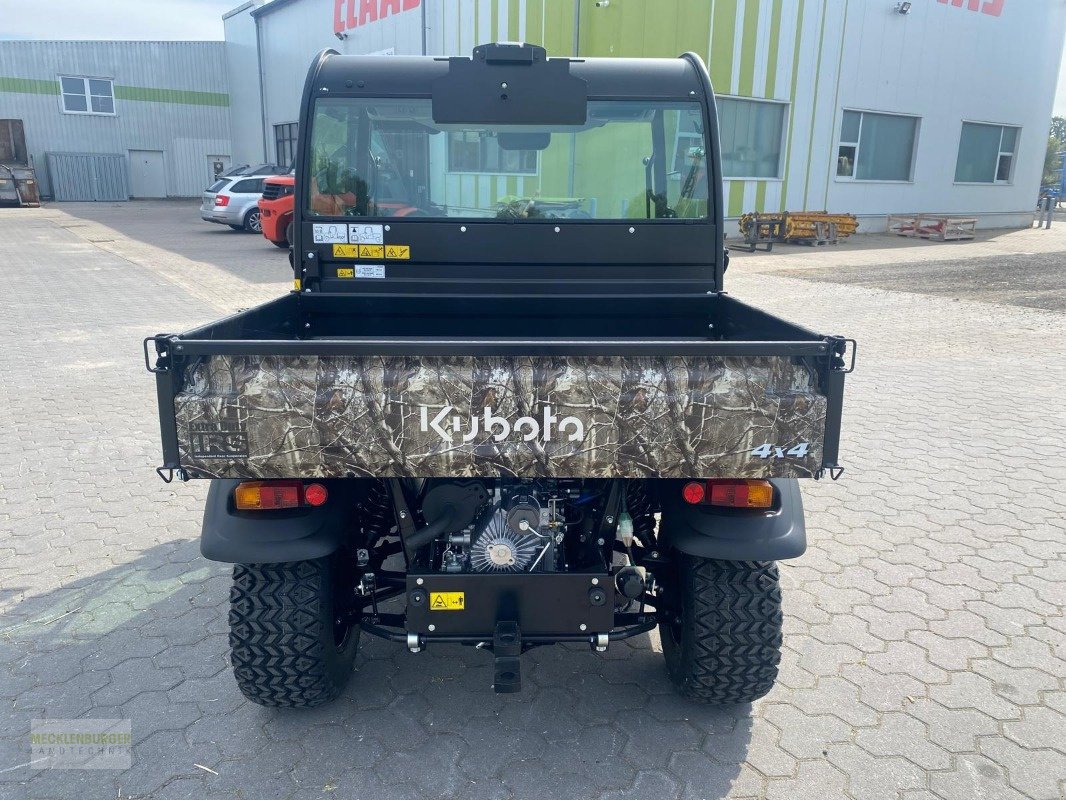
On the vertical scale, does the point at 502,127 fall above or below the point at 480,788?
above

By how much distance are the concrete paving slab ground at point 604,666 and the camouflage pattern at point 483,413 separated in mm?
1088

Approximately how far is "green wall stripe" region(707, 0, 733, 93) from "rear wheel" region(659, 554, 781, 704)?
1640cm

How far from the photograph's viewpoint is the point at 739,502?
2.54 m

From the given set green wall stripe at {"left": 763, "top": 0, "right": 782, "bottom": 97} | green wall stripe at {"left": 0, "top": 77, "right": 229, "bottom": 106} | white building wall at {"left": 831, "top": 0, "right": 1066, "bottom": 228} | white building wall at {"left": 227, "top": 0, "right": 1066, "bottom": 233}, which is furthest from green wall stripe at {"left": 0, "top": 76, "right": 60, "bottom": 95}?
white building wall at {"left": 831, "top": 0, "right": 1066, "bottom": 228}

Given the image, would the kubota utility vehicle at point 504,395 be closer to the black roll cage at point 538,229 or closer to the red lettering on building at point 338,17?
the black roll cage at point 538,229

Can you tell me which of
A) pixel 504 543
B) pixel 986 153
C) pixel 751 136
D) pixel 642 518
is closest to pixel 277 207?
pixel 751 136

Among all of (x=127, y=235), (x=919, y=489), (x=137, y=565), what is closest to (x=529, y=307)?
A: (x=137, y=565)

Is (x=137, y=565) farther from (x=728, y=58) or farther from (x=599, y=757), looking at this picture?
(x=728, y=58)

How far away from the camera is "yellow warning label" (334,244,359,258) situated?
3783 millimetres

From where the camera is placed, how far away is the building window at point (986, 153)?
23.6 metres

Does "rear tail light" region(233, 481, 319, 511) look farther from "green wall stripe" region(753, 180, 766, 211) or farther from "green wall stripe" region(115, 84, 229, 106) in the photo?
"green wall stripe" region(115, 84, 229, 106)

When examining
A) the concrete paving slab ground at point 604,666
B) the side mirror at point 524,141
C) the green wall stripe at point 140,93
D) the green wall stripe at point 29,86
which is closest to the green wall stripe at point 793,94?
the concrete paving slab ground at point 604,666

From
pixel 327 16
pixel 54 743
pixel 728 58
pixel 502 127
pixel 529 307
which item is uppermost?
pixel 327 16

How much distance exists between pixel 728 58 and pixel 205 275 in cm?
1183
